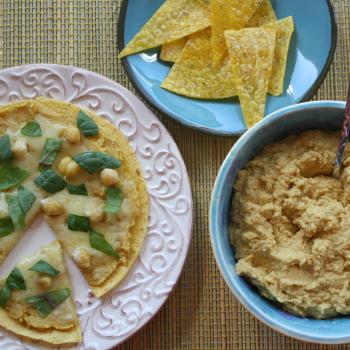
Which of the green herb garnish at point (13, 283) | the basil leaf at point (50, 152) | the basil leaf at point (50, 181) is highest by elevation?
the basil leaf at point (50, 152)

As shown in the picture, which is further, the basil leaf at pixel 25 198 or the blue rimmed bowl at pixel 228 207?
the basil leaf at pixel 25 198

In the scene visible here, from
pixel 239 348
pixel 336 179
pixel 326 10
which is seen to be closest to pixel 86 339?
pixel 239 348

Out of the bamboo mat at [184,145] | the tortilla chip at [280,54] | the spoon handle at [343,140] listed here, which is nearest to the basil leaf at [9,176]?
the bamboo mat at [184,145]

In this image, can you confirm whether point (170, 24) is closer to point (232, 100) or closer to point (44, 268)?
point (232, 100)

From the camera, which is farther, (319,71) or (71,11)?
(71,11)

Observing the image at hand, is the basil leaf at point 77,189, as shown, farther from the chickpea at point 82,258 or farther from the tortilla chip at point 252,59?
the tortilla chip at point 252,59

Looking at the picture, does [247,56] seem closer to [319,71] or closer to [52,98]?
[319,71]
